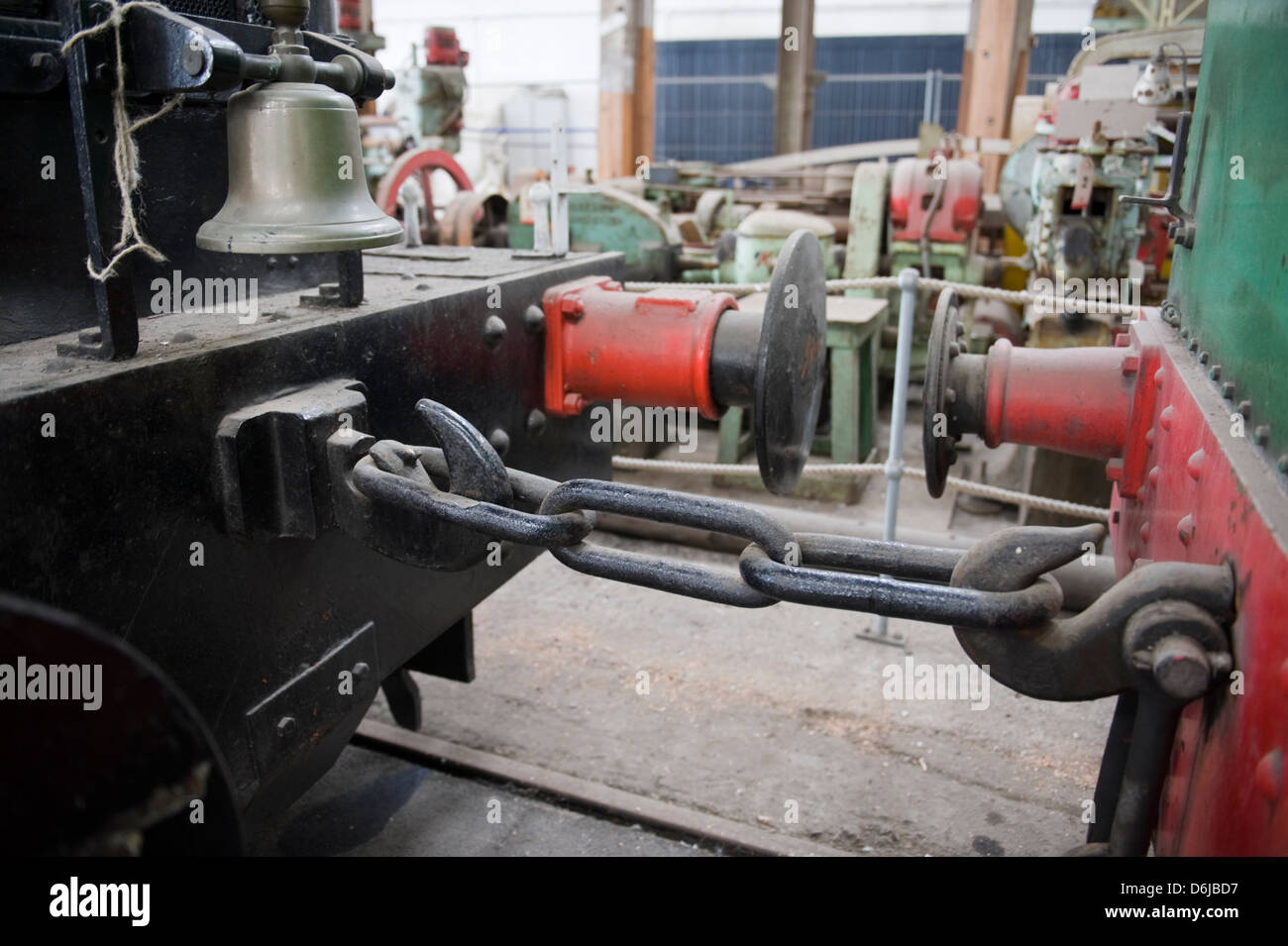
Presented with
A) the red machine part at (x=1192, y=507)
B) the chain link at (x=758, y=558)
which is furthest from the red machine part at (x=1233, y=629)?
the chain link at (x=758, y=558)

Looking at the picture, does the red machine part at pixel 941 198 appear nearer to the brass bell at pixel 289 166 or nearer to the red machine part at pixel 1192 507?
the red machine part at pixel 1192 507

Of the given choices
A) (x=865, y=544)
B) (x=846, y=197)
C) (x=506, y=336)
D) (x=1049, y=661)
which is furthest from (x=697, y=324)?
(x=846, y=197)

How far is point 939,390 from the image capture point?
1.63m

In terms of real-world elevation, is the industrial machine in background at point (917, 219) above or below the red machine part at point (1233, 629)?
above

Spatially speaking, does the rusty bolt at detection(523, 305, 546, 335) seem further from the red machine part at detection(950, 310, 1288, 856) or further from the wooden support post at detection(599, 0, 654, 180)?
the wooden support post at detection(599, 0, 654, 180)

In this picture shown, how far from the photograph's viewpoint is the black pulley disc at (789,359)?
1654 millimetres

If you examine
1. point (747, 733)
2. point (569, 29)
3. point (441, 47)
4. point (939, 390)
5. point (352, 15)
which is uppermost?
point (569, 29)

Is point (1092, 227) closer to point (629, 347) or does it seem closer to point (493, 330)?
point (629, 347)

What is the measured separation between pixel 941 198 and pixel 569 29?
12849mm

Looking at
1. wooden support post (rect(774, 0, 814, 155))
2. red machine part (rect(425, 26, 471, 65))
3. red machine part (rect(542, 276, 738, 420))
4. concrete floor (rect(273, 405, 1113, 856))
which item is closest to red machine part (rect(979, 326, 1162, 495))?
red machine part (rect(542, 276, 738, 420))

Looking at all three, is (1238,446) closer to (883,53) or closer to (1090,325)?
(1090,325)

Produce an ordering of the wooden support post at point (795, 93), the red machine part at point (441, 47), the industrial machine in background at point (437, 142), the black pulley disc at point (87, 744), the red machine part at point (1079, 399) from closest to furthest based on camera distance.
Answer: the black pulley disc at point (87, 744)
the red machine part at point (1079, 399)
the industrial machine in background at point (437, 142)
the red machine part at point (441, 47)
the wooden support post at point (795, 93)

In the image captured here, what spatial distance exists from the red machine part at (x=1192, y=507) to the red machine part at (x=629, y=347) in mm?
470

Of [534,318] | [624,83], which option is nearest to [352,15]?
[624,83]
